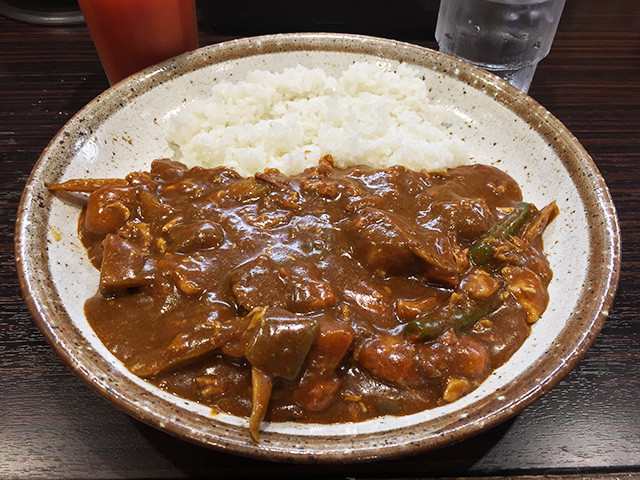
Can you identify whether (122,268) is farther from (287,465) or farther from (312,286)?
(287,465)

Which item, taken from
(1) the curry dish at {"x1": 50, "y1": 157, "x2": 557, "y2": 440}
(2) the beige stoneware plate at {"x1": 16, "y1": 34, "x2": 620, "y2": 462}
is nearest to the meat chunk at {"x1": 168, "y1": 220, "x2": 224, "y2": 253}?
(1) the curry dish at {"x1": 50, "y1": 157, "x2": 557, "y2": 440}

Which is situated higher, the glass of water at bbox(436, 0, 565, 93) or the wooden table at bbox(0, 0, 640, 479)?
the glass of water at bbox(436, 0, 565, 93)

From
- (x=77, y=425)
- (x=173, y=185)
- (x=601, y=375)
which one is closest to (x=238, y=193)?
(x=173, y=185)

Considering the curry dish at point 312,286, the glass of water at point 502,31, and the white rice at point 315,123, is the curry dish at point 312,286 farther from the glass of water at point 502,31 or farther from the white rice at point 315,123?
the glass of water at point 502,31

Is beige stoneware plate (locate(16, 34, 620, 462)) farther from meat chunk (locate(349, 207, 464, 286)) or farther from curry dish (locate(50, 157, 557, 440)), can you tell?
meat chunk (locate(349, 207, 464, 286))

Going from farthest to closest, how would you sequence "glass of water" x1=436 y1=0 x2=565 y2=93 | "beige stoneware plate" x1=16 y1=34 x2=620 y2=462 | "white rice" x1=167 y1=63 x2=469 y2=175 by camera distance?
"glass of water" x1=436 y1=0 x2=565 y2=93
"white rice" x1=167 y1=63 x2=469 y2=175
"beige stoneware plate" x1=16 y1=34 x2=620 y2=462

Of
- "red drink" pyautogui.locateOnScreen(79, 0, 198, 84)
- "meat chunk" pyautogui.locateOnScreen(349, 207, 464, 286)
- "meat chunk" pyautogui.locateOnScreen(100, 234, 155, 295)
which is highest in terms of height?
"red drink" pyautogui.locateOnScreen(79, 0, 198, 84)
